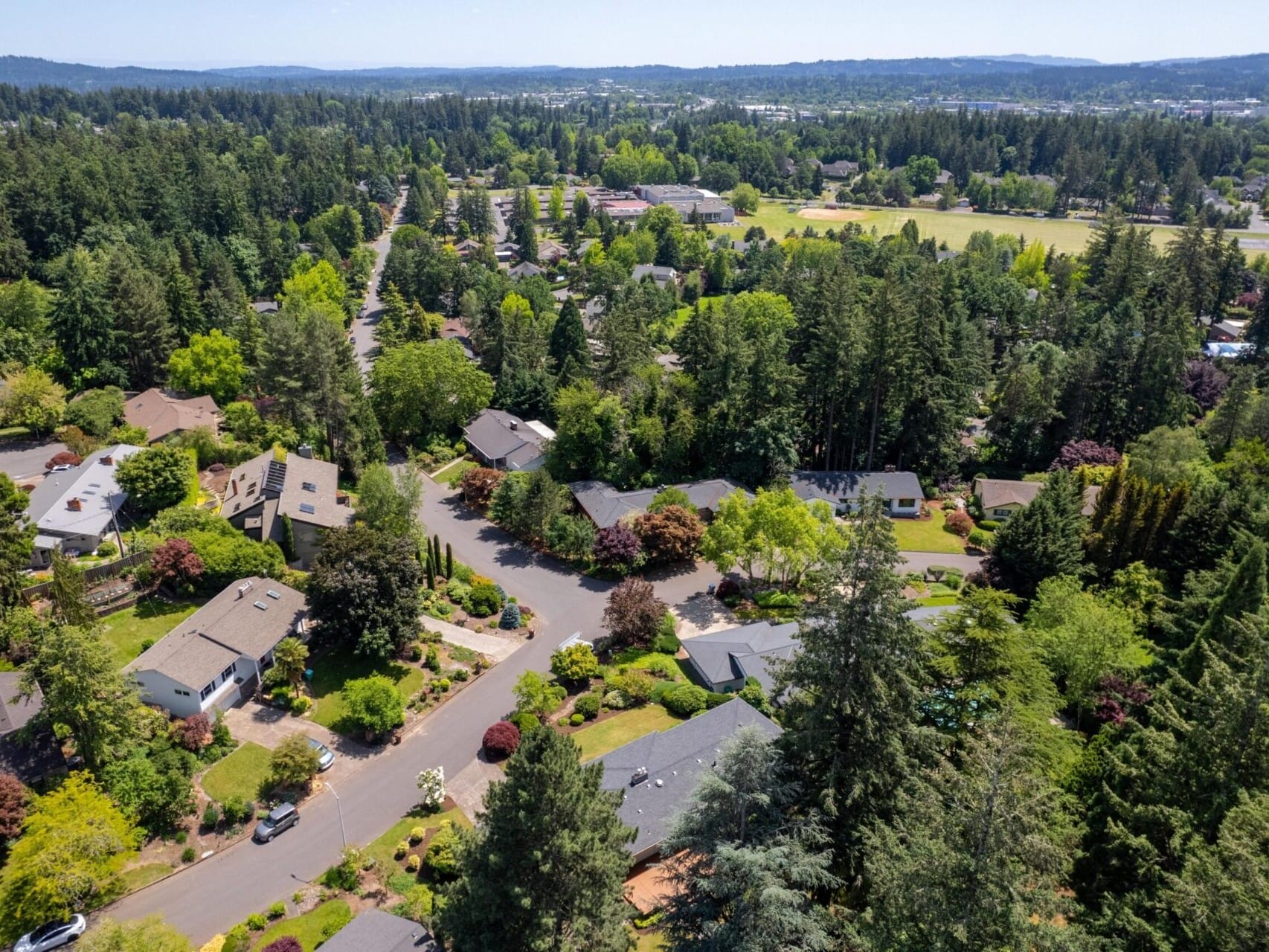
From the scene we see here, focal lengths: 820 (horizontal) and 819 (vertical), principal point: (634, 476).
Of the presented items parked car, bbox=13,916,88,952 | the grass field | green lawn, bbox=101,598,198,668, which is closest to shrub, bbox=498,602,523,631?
green lawn, bbox=101,598,198,668

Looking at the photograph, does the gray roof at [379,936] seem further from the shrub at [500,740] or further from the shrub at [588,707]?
the shrub at [588,707]

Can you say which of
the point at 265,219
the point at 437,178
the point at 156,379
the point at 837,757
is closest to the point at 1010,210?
the point at 437,178

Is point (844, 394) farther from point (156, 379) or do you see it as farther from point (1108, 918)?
point (156, 379)

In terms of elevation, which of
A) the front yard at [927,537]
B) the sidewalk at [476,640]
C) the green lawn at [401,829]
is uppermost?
the green lawn at [401,829]

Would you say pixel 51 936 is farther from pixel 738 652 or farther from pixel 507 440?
pixel 507 440

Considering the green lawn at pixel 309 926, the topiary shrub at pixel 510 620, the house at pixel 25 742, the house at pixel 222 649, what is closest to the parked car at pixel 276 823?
the green lawn at pixel 309 926

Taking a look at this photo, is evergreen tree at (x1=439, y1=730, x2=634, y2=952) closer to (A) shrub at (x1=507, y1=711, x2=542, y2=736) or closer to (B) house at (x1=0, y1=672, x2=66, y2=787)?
(A) shrub at (x1=507, y1=711, x2=542, y2=736)
